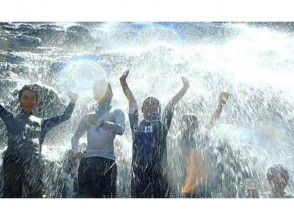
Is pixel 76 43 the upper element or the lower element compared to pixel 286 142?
upper

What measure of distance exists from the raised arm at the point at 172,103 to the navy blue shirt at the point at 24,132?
1.00 metres

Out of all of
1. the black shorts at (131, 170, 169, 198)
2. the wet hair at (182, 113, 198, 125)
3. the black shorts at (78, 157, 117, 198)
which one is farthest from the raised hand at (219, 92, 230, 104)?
the black shorts at (78, 157, 117, 198)

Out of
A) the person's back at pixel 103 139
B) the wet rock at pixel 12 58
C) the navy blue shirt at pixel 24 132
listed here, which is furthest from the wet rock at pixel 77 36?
the person's back at pixel 103 139

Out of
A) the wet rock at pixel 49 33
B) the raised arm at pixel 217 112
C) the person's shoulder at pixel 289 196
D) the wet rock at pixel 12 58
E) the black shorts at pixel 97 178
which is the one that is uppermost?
the wet rock at pixel 49 33

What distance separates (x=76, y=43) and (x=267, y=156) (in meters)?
2.08

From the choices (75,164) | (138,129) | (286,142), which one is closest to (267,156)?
A: (286,142)

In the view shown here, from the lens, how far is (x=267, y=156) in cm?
444

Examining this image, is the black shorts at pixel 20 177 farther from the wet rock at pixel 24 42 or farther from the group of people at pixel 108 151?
the wet rock at pixel 24 42

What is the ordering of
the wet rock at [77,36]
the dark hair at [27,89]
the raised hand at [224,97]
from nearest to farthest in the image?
the dark hair at [27,89]
the raised hand at [224,97]
the wet rock at [77,36]

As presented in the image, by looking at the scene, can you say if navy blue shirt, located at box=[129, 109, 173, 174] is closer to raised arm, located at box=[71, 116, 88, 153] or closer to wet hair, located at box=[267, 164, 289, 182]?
raised arm, located at box=[71, 116, 88, 153]

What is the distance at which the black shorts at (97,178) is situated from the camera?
3900mm

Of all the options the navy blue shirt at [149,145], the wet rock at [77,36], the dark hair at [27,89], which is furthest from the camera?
the wet rock at [77,36]

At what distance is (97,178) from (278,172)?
62.7 inches

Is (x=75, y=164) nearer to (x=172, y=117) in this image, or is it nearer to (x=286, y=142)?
(x=172, y=117)
